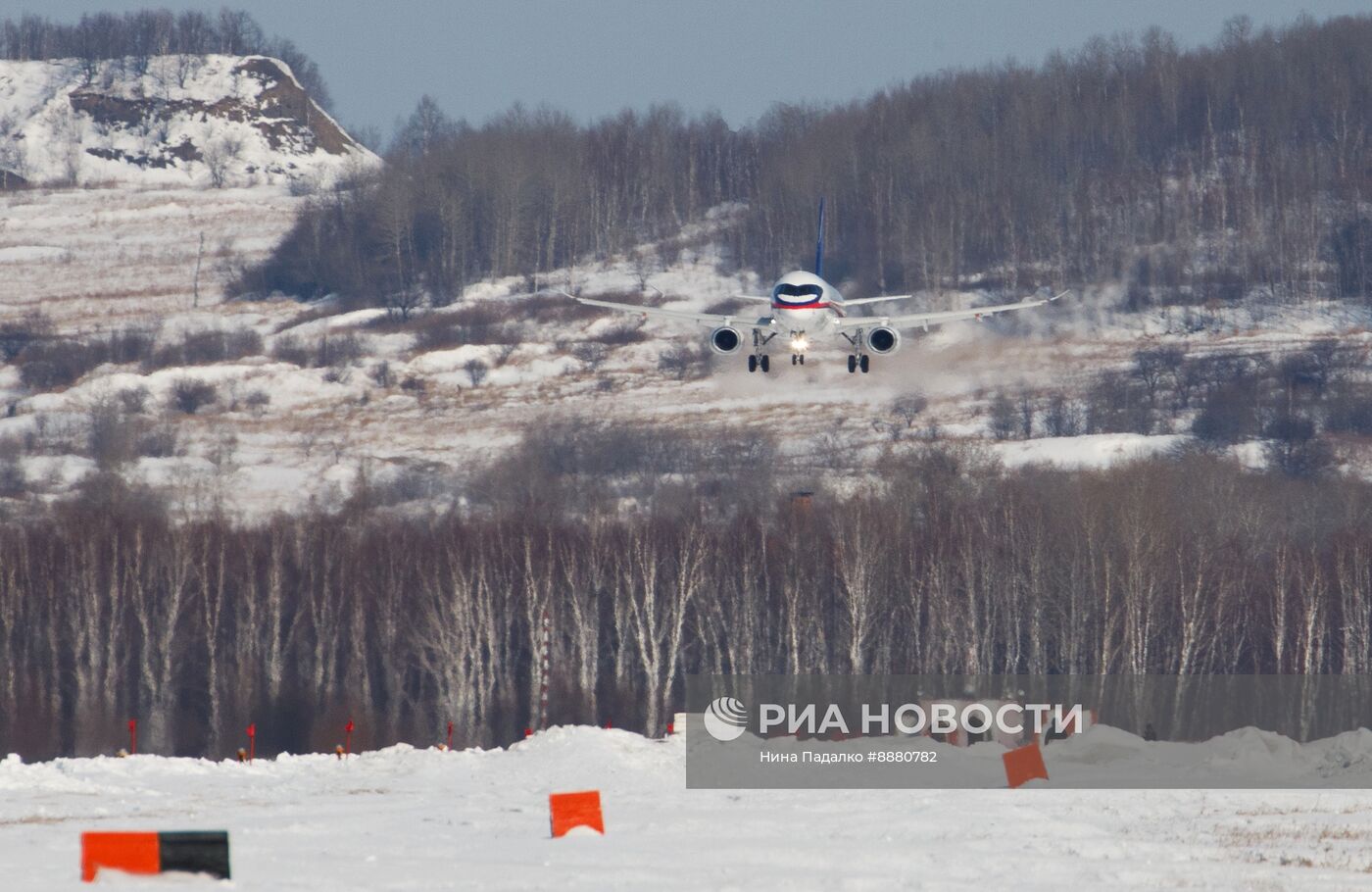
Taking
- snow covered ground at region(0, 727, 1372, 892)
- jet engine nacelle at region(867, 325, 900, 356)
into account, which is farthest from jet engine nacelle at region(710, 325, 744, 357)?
snow covered ground at region(0, 727, 1372, 892)

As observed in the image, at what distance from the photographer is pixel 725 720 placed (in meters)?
59.3

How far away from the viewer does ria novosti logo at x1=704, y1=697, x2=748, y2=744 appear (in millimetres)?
56000

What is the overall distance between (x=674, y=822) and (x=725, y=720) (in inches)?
980

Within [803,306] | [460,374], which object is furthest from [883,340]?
[460,374]

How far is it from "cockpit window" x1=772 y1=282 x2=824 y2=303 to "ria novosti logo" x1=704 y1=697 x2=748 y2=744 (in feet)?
38.8

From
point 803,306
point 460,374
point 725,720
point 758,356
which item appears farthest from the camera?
point 460,374

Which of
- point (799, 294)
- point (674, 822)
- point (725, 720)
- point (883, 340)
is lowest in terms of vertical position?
point (725, 720)

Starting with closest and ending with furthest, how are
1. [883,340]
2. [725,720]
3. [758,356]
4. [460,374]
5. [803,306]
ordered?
[803,306] < [883,340] < [725,720] < [758,356] < [460,374]

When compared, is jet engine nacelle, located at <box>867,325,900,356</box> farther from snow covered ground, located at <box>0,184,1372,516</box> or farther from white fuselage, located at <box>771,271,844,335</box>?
snow covered ground, located at <box>0,184,1372,516</box>

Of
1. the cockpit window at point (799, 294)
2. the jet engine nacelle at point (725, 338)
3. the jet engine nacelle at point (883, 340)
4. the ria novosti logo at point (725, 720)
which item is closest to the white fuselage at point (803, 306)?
the cockpit window at point (799, 294)

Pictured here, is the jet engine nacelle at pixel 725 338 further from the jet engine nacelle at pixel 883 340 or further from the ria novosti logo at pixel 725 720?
the ria novosti logo at pixel 725 720

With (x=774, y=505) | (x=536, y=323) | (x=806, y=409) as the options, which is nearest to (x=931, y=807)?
(x=774, y=505)

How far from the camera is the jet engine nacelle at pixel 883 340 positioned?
56.9 metres

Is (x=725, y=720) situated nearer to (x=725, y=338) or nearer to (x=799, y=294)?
(x=725, y=338)
